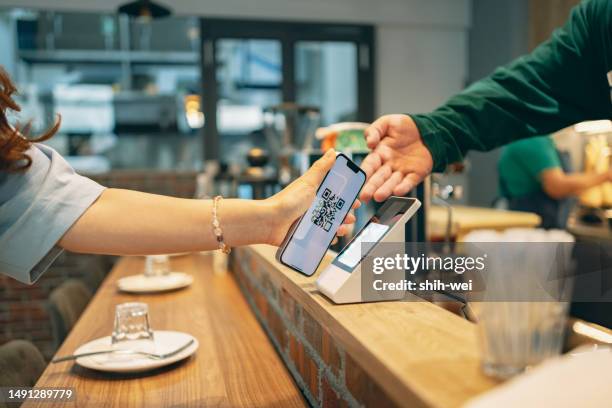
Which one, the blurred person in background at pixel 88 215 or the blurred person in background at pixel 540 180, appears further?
the blurred person in background at pixel 540 180

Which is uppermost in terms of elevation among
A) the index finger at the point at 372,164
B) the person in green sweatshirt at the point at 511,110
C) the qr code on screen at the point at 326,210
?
the person in green sweatshirt at the point at 511,110

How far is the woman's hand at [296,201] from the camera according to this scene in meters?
1.01

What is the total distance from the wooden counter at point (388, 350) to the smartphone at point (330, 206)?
10cm

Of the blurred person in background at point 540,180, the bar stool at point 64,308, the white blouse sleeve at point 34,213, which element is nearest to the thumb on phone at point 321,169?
the white blouse sleeve at point 34,213

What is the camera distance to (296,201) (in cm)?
102

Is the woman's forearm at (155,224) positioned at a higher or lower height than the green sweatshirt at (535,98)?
lower

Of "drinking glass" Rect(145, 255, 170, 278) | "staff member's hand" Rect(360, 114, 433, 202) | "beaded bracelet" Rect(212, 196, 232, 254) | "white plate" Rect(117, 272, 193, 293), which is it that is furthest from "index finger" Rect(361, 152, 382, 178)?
"drinking glass" Rect(145, 255, 170, 278)

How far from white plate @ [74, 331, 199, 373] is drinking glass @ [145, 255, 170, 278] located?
87 cm

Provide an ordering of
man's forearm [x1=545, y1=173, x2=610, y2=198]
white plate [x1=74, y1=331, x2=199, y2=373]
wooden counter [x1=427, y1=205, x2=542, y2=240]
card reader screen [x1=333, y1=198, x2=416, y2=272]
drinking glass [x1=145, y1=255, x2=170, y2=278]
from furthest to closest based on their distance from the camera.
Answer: wooden counter [x1=427, y1=205, x2=542, y2=240] < man's forearm [x1=545, y1=173, x2=610, y2=198] < drinking glass [x1=145, y1=255, x2=170, y2=278] < white plate [x1=74, y1=331, x2=199, y2=373] < card reader screen [x1=333, y1=198, x2=416, y2=272]

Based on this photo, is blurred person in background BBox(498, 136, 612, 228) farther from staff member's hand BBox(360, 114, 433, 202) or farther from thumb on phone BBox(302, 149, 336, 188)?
thumb on phone BBox(302, 149, 336, 188)

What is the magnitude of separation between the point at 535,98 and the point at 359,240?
0.69 m

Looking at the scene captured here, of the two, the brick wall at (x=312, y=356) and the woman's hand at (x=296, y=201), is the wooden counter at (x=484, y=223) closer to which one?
the brick wall at (x=312, y=356)

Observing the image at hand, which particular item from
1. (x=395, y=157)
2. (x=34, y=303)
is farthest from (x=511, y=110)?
(x=34, y=303)

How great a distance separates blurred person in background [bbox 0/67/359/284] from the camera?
88cm
